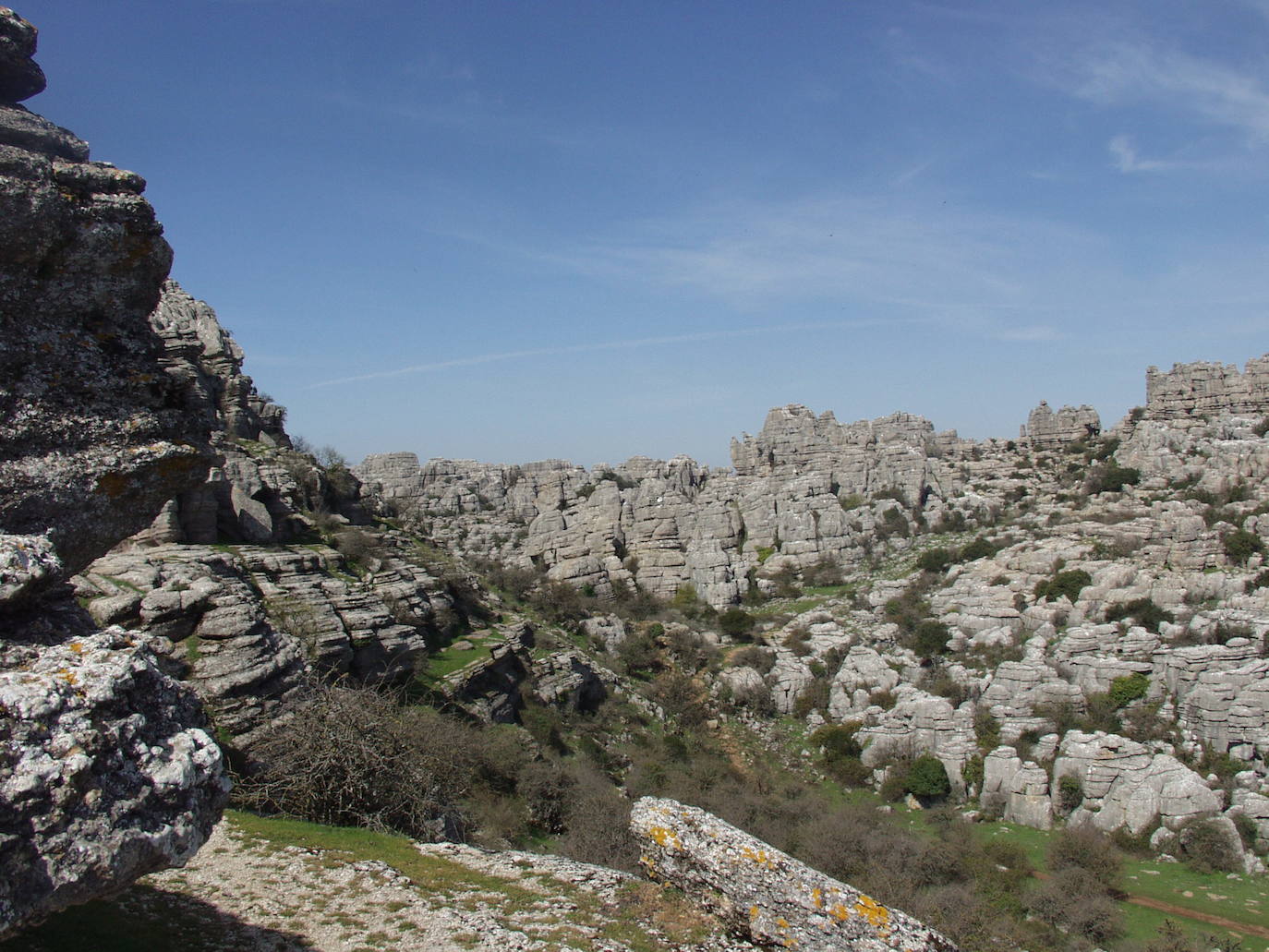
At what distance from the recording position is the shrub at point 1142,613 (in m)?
28.1

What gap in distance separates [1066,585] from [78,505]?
34.2 metres

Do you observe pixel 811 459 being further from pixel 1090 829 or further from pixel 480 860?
pixel 480 860

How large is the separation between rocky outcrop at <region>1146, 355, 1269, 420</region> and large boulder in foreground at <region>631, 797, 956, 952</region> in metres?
48.6

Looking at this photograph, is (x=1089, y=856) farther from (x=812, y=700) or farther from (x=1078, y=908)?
(x=812, y=700)

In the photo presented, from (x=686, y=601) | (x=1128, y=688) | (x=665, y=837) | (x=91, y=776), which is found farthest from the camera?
(x=686, y=601)

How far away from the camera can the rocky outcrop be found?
44000mm

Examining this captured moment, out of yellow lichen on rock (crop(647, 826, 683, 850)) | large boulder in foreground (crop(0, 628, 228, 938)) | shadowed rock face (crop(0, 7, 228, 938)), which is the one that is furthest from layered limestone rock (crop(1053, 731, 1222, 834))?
shadowed rock face (crop(0, 7, 228, 938))

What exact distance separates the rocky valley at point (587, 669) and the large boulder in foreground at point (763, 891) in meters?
0.03

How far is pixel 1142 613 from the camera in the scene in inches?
1128

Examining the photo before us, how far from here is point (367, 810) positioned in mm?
11758

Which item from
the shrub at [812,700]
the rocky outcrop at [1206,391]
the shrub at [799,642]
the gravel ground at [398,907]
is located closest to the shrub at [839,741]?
the shrub at [812,700]

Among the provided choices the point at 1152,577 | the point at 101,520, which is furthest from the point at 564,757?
the point at 1152,577

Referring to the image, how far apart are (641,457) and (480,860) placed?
49713 mm

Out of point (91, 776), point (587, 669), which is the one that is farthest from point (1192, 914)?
point (91, 776)
